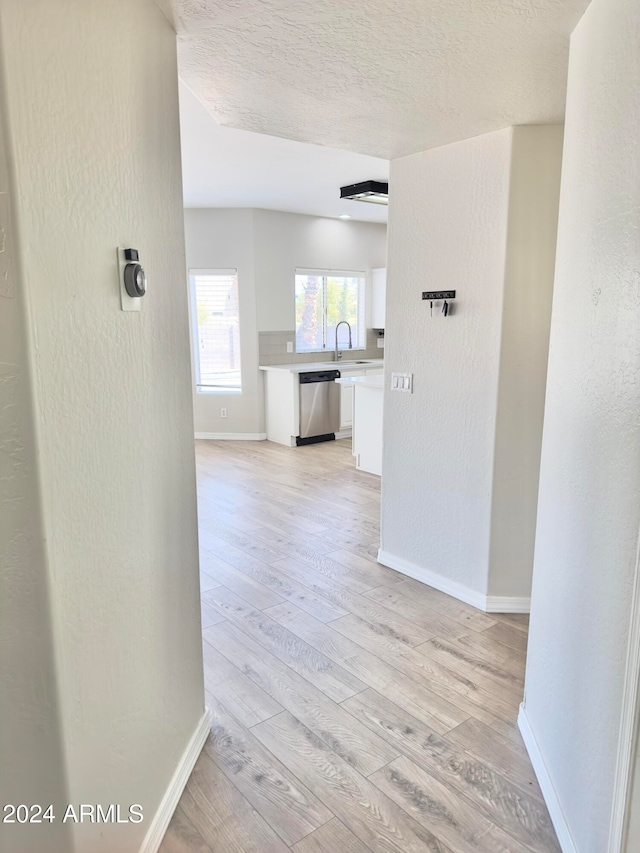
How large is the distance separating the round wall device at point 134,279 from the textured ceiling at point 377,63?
2.68ft

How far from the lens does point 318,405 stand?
6.60 metres

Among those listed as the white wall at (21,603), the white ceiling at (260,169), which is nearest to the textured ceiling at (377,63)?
the white ceiling at (260,169)

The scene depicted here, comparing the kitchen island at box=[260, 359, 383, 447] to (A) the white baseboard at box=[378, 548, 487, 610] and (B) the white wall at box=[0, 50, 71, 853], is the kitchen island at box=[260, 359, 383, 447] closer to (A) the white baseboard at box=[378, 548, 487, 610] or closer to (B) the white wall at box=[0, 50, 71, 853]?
(A) the white baseboard at box=[378, 548, 487, 610]

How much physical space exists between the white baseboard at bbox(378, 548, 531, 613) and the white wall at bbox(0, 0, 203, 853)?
1710 millimetres

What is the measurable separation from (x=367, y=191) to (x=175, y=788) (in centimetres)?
463

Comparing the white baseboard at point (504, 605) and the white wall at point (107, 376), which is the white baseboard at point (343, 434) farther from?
the white wall at point (107, 376)

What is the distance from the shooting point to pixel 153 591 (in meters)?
1.55

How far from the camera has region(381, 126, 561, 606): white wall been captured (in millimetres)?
2613

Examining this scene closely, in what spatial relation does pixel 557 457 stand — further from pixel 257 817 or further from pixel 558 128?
pixel 558 128

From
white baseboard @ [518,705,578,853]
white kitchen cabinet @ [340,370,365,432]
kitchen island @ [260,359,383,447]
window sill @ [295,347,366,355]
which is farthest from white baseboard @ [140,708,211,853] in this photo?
window sill @ [295,347,366,355]

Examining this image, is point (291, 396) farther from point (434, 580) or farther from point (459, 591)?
point (459, 591)

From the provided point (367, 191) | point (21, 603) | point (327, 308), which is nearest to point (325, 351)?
point (327, 308)

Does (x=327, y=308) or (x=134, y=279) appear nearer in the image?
(x=134, y=279)

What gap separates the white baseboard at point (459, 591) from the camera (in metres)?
2.90
